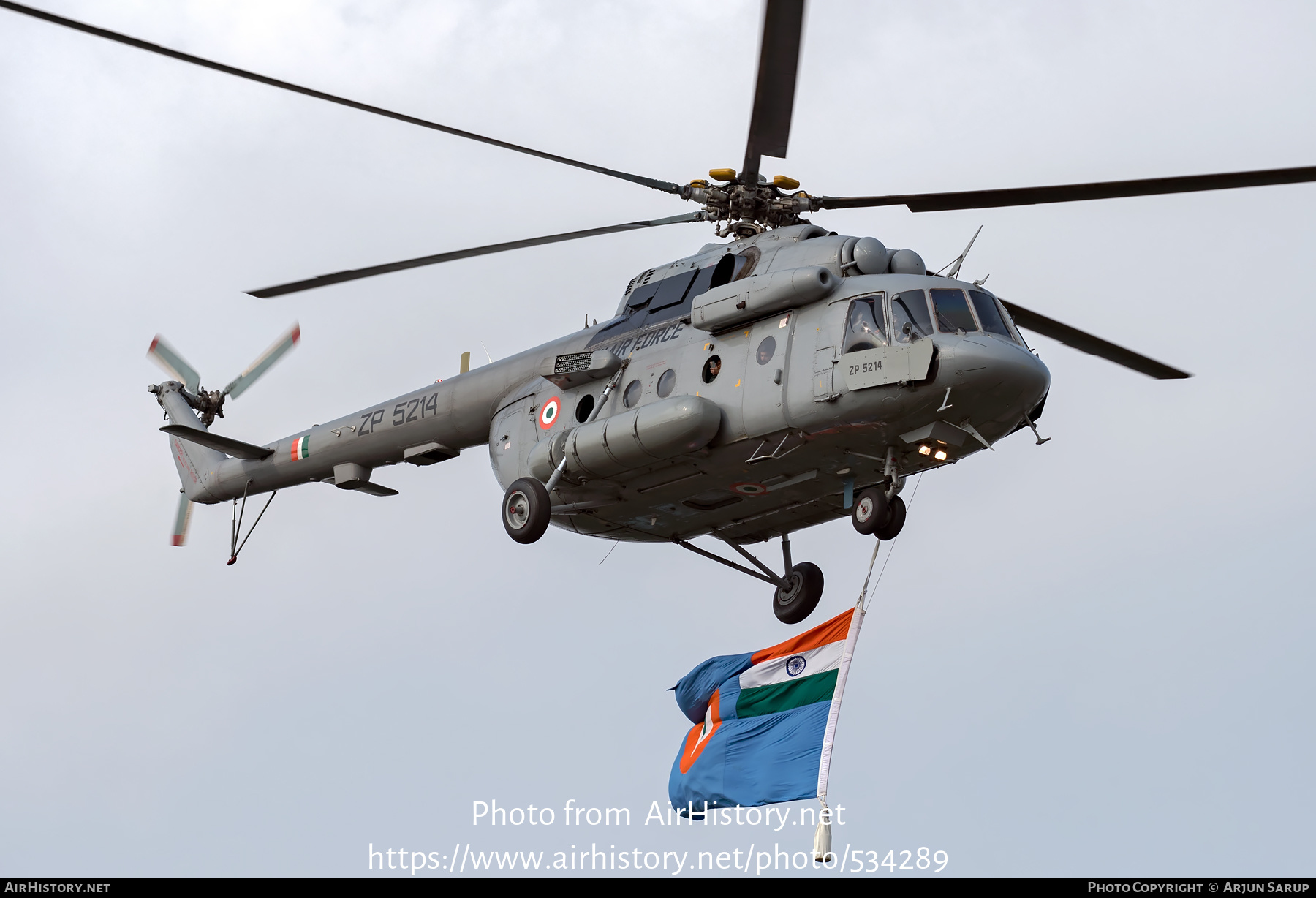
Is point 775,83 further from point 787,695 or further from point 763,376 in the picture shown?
point 787,695

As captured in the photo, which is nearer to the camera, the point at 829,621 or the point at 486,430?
the point at 829,621

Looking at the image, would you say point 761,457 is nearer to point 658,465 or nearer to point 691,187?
point 658,465

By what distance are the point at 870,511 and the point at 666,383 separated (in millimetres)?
3225

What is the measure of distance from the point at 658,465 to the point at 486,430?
447 cm

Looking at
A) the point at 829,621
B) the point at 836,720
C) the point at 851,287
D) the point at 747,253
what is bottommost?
the point at 836,720

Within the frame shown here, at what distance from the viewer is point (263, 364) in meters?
30.0

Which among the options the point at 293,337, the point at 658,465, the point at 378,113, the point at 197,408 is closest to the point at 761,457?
the point at 658,465

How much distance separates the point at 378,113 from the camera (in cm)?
1880

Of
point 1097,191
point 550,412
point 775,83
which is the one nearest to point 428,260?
point 550,412

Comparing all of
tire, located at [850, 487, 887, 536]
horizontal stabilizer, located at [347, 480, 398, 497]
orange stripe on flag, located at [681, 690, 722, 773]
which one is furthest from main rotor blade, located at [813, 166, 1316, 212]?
horizontal stabilizer, located at [347, 480, 398, 497]

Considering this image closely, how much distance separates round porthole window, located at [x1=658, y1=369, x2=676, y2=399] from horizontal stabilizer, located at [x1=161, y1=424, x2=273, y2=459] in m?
8.38

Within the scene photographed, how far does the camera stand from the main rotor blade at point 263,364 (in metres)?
29.6

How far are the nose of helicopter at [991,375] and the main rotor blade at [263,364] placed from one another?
14.7 meters

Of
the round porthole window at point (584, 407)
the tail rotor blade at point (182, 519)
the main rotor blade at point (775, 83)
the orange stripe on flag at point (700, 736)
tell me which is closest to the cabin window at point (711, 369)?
the round porthole window at point (584, 407)
